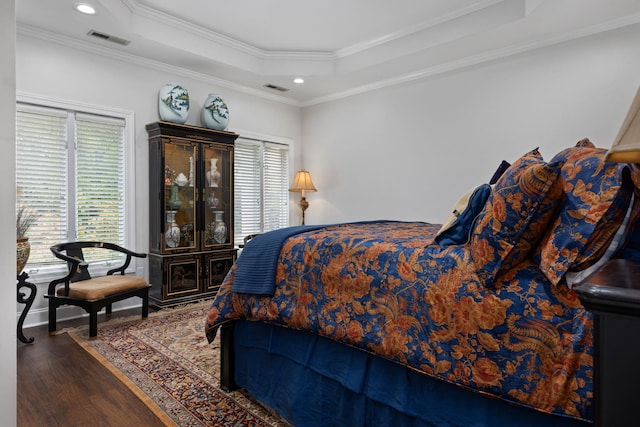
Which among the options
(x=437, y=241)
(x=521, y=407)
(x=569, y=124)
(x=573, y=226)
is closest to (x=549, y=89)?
(x=569, y=124)

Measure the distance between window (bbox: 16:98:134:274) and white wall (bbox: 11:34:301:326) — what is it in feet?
0.45

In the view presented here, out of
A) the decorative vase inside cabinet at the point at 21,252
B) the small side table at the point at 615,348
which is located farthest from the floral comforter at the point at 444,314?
the decorative vase inside cabinet at the point at 21,252

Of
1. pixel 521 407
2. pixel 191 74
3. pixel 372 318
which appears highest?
pixel 191 74

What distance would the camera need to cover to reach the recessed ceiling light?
122 inches

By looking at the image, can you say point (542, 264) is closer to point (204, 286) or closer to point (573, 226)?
point (573, 226)

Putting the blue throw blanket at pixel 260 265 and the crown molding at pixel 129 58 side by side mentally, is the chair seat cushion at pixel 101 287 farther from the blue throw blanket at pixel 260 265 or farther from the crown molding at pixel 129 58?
the crown molding at pixel 129 58

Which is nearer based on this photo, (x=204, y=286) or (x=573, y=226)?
(x=573, y=226)

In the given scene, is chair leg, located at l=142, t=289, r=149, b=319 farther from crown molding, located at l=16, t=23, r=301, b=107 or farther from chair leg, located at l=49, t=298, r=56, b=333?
crown molding, located at l=16, t=23, r=301, b=107

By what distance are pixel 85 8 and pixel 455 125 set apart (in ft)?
11.9

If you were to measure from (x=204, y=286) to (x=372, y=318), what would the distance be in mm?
3143

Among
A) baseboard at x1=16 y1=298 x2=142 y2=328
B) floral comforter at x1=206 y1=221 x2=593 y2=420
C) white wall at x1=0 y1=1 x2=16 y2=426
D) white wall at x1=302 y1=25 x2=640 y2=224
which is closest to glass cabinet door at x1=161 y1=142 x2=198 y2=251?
baseboard at x1=16 y1=298 x2=142 y2=328

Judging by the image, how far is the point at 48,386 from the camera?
227cm

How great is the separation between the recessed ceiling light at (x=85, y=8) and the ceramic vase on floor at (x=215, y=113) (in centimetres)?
148

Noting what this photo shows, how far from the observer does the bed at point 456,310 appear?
3.50ft
